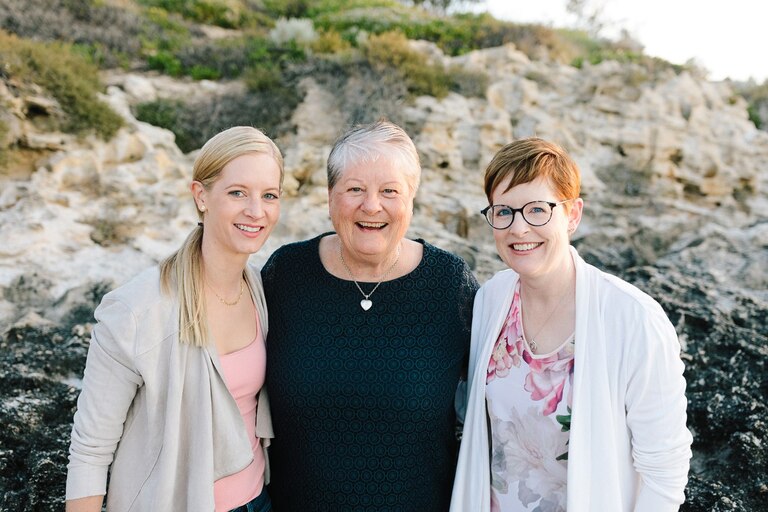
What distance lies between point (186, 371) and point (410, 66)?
20.4ft

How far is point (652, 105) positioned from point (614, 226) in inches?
107

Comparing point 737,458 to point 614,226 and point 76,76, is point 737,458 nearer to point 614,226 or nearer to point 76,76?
point 614,226

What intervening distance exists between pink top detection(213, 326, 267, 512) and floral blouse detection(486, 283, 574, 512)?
Result: 0.99 meters

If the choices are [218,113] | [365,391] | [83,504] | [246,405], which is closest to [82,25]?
[218,113]

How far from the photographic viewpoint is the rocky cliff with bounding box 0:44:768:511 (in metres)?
3.27

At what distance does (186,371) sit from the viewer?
6.79ft

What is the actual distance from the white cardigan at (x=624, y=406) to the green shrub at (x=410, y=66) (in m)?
5.73

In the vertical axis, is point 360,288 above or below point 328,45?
below

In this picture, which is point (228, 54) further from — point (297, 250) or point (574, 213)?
point (574, 213)

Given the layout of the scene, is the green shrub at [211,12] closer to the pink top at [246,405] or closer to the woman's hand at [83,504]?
the pink top at [246,405]

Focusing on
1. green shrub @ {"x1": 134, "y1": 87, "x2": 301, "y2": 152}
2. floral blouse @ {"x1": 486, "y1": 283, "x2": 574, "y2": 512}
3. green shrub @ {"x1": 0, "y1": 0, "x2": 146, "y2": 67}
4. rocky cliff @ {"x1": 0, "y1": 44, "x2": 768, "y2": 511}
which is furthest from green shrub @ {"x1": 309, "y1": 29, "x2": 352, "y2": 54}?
floral blouse @ {"x1": 486, "y1": 283, "x2": 574, "y2": 512}

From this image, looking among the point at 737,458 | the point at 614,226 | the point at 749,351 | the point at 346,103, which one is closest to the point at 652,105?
the point at 614,226

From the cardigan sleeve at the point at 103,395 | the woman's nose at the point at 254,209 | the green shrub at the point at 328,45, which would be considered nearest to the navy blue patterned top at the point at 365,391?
the woman's nose at the point at 254,209

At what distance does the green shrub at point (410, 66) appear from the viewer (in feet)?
24.1
